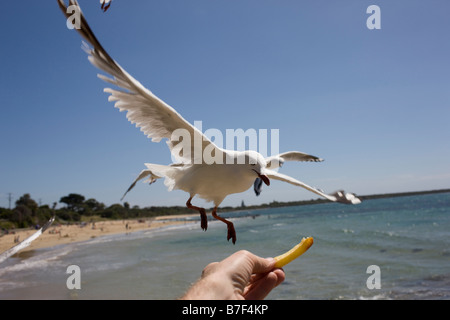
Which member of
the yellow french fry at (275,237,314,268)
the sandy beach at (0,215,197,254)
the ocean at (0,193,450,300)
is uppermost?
the yellow french fry at (275,237,314,268)

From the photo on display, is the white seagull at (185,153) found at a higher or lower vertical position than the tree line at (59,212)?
higher

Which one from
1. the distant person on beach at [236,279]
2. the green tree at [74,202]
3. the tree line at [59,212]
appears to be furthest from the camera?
the green tree at [74,202]

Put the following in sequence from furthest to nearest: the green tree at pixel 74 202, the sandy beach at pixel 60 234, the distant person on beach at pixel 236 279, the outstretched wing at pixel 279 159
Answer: the green tree at pixel 74 202 → the sandy beach at pixel 60 234 → the outstretched wing at pixel 279 159 → the distant person on beach at pixel 236 279

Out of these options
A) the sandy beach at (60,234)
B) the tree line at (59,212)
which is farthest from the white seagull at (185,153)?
the tree line at (59,212)

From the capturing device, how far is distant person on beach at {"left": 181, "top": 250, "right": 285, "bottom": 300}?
1.26 metres

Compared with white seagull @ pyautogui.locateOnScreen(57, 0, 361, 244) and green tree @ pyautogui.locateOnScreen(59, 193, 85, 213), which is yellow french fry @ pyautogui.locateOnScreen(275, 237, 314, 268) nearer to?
white seagull @ pyautogui.locateOnScreen(57, 0, 361, 244)

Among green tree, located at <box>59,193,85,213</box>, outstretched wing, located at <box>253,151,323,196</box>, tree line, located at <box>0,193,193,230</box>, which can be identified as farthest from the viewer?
green tree, located at <box>59,193,85,213</box>

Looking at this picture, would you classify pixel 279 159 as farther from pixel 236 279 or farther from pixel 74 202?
pixel 74 202

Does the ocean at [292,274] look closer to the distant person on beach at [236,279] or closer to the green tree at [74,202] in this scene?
the distant person on beach at [236,279]

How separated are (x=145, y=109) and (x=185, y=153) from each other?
0.43 meters

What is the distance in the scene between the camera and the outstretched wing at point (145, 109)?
71.2 inches

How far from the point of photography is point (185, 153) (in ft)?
7.89

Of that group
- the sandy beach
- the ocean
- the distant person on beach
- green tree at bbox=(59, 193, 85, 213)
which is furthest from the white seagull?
green tree at bbox=(59, 193, 85, 213)
